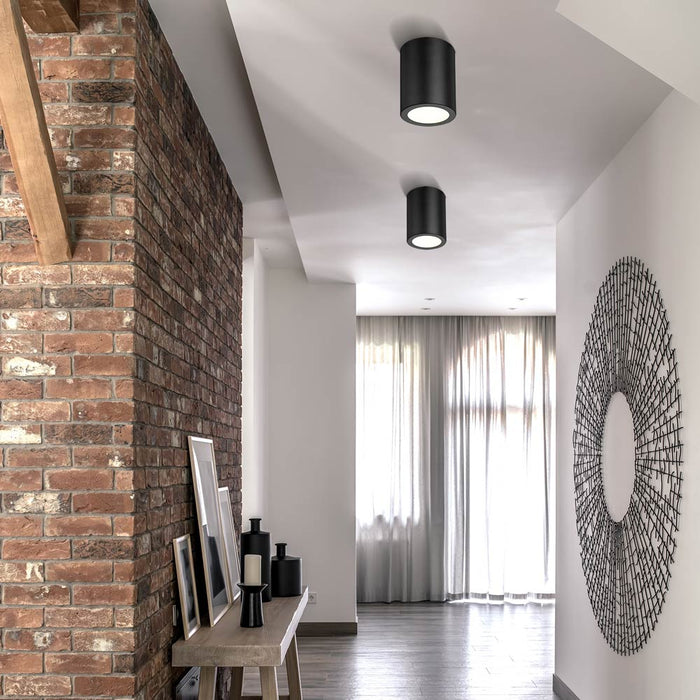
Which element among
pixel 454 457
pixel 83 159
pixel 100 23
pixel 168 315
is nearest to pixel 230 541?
pixel 168 315

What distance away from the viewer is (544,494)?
8.19 m

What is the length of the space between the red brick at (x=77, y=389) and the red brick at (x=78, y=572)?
1.45 ft

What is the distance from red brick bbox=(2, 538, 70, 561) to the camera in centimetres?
234

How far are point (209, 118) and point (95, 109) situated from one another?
3.96 feet

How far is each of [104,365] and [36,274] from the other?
1.01ft

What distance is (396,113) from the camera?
10.7 feet

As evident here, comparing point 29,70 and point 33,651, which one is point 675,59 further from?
point 33,651

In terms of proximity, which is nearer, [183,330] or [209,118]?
[183,330]

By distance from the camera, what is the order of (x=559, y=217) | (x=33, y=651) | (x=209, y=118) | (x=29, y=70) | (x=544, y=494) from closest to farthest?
(x=29, y=70), (x=33, y=651), (x=209, y=118), (x=559, y=217), (x=544, y=494)

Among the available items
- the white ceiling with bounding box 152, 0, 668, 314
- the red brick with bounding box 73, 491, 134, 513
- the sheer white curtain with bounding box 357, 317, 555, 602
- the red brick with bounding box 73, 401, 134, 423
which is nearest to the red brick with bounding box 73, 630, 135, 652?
the red brick with bounding box 73, 491, 134, 513

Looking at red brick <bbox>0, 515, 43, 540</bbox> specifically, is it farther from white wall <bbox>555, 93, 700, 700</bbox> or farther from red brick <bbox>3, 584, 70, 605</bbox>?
white wall <bbox>555, 93, 700, 700</bbox>

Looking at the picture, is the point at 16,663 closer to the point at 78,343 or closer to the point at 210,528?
the point at 78,343

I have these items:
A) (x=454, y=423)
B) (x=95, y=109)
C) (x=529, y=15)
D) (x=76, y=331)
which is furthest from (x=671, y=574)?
(x=454, y=423)

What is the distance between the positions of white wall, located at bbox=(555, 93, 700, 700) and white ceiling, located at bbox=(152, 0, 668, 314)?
0.14 m
